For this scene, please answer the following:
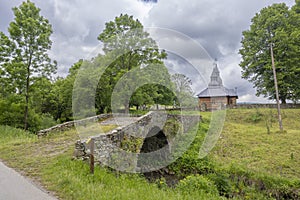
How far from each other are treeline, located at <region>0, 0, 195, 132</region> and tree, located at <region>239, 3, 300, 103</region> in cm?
1288

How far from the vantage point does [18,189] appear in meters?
4.00

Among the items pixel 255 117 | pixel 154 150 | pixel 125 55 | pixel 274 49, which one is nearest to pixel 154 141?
pixel 154 150

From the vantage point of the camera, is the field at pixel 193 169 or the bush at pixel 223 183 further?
the bush at pixel 223 183

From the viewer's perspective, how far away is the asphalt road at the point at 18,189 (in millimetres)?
3695

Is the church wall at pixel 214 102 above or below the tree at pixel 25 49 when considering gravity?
below

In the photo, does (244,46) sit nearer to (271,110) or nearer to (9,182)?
(271,110)

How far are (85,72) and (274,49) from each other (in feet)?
64.6

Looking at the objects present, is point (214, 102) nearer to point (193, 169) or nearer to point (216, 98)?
point (216, 98)

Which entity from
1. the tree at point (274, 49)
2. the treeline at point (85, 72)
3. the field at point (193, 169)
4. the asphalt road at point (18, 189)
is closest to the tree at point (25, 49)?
the treeline at point (85, 72)

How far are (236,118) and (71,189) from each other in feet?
65.3

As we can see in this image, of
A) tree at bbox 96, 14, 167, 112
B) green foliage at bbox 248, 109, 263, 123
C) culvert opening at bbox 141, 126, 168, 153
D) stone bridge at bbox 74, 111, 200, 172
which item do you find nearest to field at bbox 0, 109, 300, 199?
stone bridge at bbox 74, 111, 200, 172

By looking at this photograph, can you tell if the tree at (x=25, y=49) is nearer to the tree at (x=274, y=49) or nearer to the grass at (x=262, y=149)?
the grass at (x=262, y=149)

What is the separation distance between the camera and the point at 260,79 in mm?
23828

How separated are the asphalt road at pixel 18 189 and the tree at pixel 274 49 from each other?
2350 cm
